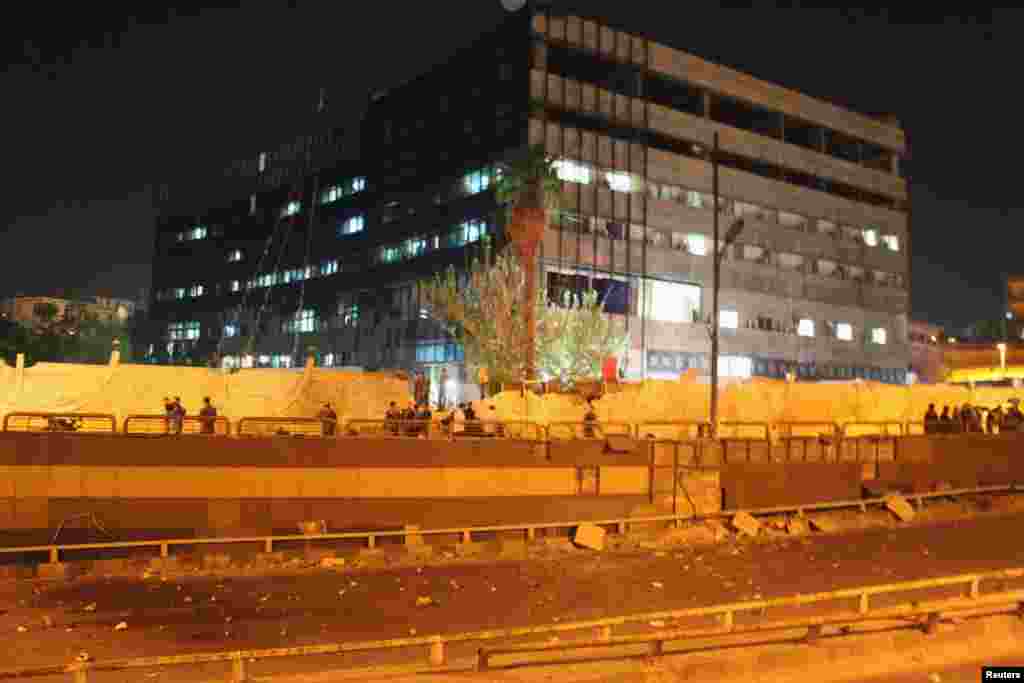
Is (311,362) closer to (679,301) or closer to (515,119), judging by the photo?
(515,119)

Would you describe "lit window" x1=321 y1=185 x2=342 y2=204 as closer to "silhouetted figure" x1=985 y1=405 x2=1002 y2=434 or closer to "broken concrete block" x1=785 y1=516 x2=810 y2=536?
"silhouetted figure" x1=985 y1=405 x2=1002 y2=434

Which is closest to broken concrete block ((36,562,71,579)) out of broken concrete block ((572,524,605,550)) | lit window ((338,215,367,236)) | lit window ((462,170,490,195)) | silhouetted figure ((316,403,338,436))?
silhouetted figure ((316,403,338,436))

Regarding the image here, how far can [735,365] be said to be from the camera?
6300 cm

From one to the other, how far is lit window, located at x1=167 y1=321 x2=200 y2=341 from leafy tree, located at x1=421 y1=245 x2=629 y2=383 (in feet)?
182

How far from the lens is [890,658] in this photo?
9086 millimetres

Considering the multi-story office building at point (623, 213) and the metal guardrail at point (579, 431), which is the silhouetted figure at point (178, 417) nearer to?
the metal guardrail at point (579, 431)

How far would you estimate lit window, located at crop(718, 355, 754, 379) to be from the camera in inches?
2467

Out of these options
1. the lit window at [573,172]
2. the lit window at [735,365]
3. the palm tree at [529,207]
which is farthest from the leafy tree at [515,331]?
the lit window at [735,365]

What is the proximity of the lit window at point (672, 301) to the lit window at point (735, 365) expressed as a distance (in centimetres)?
457

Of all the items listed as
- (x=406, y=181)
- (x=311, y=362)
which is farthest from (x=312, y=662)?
(x=406, y=181)

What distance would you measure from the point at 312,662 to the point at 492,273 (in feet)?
97.4

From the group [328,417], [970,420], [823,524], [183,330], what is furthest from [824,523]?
[183,330]

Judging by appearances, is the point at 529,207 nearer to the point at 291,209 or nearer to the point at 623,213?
the point at 623,213

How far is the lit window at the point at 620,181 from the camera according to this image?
188 feet
